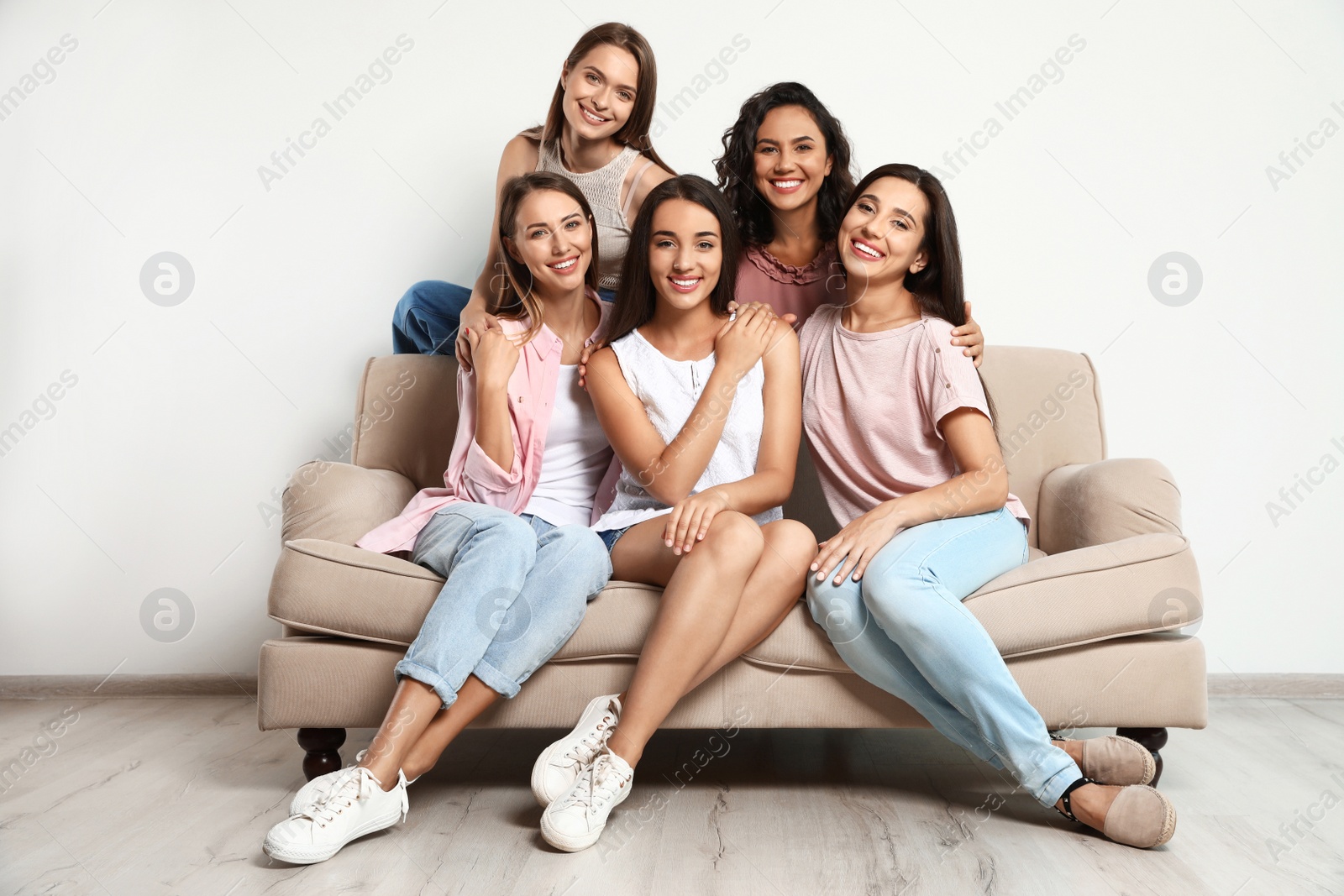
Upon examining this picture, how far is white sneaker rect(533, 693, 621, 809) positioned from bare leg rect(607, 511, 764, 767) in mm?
41

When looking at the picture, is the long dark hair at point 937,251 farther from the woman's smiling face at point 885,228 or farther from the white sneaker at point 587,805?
the white sneaker at point 587,805

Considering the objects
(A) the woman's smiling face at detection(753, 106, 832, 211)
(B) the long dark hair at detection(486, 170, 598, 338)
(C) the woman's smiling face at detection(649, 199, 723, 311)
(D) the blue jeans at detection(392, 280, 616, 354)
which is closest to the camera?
(C) the woman's smiling face at detection(649, 199, 723, 311)

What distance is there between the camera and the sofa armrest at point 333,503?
1840mm

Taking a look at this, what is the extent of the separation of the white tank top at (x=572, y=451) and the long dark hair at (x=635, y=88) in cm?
61

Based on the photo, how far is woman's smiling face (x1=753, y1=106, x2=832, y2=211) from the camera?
2.02 metres

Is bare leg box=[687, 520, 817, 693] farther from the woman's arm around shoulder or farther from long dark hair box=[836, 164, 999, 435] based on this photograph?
the woman's arm around shoulder

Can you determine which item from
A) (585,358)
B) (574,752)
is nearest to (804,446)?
(585,358)

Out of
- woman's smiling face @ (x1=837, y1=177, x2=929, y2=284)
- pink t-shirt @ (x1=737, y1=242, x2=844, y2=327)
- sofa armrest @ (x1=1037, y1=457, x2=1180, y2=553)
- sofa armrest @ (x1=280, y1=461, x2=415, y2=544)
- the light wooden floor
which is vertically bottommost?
the light wooden floor

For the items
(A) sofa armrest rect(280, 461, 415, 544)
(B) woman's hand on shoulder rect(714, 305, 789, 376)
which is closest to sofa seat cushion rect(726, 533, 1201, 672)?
(B) woman's hand on shoulder rect(714, 305, 789, 376)

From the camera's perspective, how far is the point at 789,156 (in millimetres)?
2016

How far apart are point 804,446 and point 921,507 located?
1.94ft

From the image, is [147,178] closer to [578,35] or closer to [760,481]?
[578,35]

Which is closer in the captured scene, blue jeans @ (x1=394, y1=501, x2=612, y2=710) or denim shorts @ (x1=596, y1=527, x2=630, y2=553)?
blue jeans @ (x1=394, y1=501, x2=612, y2=710)

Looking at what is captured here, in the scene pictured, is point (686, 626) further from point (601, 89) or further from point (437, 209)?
point (437, 209)
